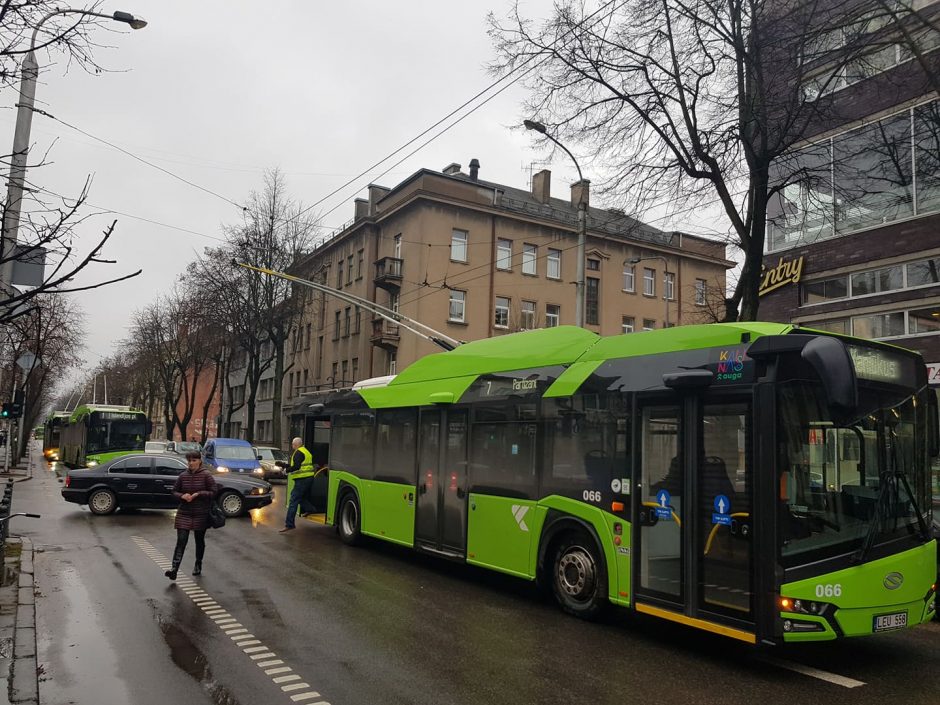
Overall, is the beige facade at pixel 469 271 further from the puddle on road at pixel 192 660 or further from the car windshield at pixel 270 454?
the puddle on road at pixel 192 660

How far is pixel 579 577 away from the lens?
8.25m

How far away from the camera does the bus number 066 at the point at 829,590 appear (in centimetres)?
611

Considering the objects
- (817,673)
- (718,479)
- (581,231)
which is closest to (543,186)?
(581,231)

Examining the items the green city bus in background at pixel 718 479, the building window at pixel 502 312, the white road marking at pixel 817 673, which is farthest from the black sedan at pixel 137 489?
the building window at pixel 502 312

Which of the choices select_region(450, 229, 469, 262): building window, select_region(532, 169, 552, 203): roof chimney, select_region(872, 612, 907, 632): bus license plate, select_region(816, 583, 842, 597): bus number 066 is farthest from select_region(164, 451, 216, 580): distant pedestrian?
select_region(532, 169, 552, 203): roof chimney

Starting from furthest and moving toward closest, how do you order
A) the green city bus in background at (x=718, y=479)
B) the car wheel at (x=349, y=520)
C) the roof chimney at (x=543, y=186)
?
the roof chimney at (x=543, y=186), the car wheel at (x=349, y=520), the green city bus in background at (x=718, y=479)

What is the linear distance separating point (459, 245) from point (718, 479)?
116 feet

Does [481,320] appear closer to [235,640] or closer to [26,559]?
[26,559]

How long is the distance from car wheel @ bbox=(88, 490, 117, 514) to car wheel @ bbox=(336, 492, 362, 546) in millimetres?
7068

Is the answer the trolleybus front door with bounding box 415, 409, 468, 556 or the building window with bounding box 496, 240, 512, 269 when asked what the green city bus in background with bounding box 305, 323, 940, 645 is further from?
the building window with bounding box 496, 240, 512, 269

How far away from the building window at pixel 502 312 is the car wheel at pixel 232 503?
85.1 feet

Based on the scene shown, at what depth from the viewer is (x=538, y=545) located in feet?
29.0

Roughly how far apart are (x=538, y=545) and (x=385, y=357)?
3444 cm

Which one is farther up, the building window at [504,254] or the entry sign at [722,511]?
the building window at [504,254]
